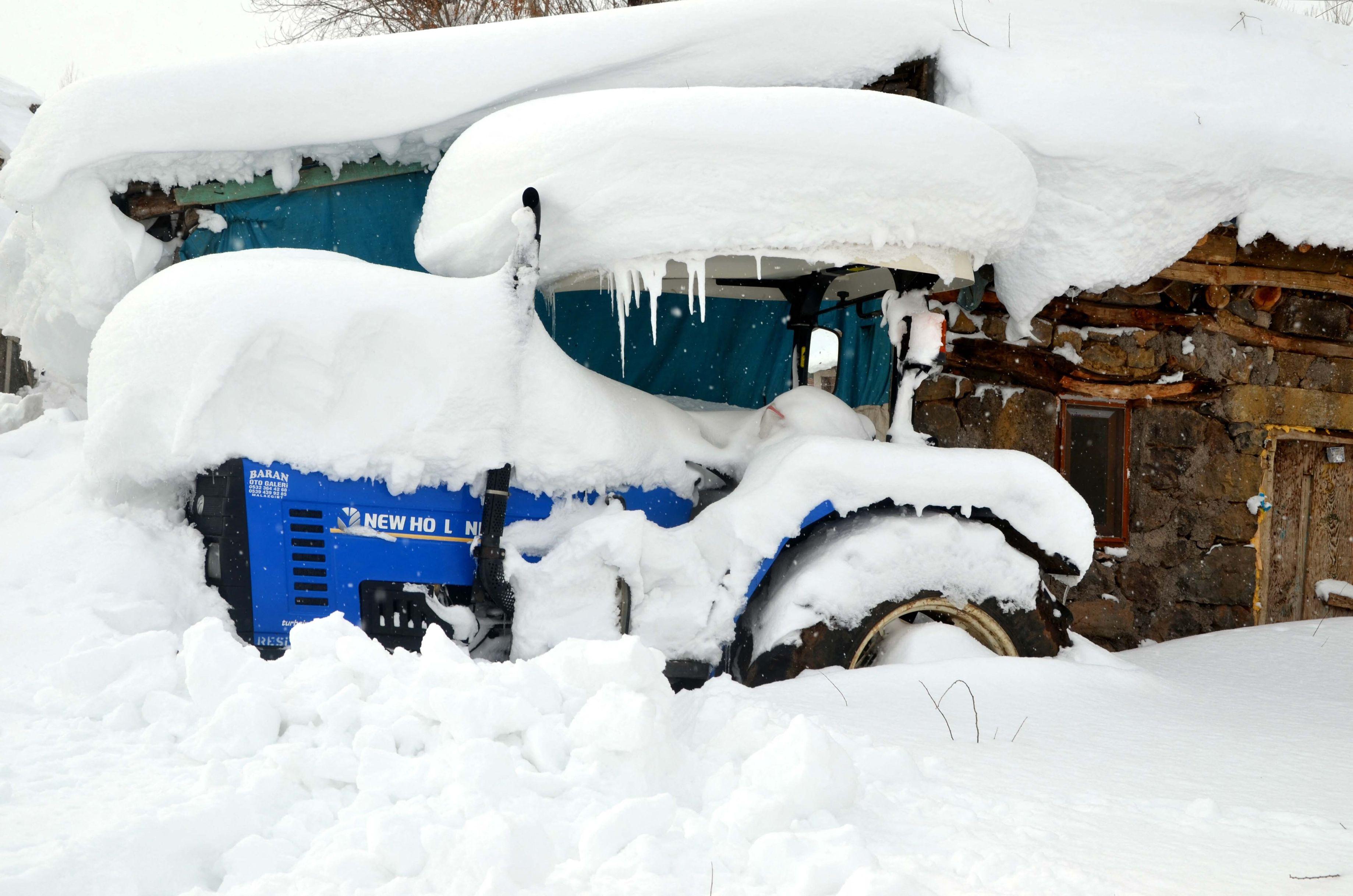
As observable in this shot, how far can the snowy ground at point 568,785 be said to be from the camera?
1.66m

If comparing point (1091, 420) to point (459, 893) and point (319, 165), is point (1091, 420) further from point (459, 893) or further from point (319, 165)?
point (459, 893)

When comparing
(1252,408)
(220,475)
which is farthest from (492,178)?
(1252,408)

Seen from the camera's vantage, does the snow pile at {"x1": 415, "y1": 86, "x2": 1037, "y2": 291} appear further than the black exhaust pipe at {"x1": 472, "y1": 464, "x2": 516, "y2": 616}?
Yes

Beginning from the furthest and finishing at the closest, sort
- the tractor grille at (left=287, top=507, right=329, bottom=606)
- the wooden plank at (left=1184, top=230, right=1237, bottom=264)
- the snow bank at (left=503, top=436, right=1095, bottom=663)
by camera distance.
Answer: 1. the wooden plank at (left=1184, top=230, right=1237, bottom=264)
2. the snow bank at (left=503, top=436, right=1095, bottom=663)
3. the tractor grille at (left=287, top=507, right=329, bottom=606)

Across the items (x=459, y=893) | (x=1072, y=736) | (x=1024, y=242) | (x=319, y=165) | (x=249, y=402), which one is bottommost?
(x=1072, y=736)

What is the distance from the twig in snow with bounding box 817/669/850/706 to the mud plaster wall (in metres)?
2.78

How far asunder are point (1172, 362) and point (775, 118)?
3.69m

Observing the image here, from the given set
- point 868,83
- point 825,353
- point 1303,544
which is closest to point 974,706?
point 868,83

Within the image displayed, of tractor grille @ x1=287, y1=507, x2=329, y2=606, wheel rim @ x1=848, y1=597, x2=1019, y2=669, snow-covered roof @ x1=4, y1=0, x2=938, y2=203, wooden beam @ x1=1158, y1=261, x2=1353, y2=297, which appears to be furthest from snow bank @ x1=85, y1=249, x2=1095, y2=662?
wooden beam @ x1=1158, y1=261, x2=1353, y2=297

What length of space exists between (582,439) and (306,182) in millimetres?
2372

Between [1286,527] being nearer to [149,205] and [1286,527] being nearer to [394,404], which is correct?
[394,404]

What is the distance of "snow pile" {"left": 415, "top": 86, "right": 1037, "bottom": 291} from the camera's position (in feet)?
11.5

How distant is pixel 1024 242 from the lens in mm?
5012

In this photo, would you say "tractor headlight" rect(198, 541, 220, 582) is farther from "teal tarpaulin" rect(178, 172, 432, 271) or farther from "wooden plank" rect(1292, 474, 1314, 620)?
"wooden plank" rect(1292, 474, 1314, 620)
